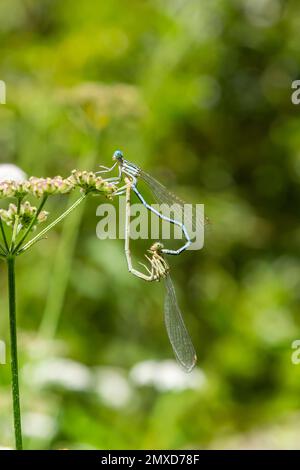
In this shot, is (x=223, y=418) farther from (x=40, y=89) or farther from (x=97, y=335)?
(x=40, y=89)

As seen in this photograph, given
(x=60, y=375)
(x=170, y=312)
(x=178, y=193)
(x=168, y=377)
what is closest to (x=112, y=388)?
(x=168, y=377)

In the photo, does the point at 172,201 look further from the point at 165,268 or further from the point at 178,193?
the point at 178,193

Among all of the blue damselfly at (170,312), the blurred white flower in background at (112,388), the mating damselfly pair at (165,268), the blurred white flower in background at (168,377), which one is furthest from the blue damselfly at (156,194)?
the blurred white flower in background at (112,388)

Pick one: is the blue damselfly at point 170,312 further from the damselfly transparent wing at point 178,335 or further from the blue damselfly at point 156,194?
the blue damselfly at point 156,194

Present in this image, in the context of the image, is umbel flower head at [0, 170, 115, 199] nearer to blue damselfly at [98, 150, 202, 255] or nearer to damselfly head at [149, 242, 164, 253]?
damselfly head at [149, 242, 164, 253]

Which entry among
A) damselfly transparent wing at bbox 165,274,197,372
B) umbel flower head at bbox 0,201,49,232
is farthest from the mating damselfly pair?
umbel flower head at bbox 0,201,49,232
